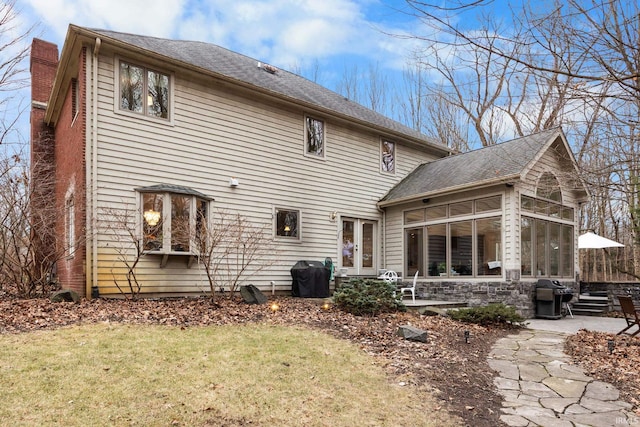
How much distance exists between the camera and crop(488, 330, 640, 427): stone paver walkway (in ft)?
12.8

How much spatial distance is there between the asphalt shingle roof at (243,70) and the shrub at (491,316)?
6446 millimetres

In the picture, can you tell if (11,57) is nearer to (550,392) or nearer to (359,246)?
(359,246)

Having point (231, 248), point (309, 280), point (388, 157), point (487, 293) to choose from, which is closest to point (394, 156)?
point (388, 157)

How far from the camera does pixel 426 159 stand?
14914mm

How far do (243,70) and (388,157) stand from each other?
5162 millimetres

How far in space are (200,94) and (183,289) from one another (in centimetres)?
437

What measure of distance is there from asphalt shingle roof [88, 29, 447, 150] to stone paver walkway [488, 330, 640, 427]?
25.9 feet

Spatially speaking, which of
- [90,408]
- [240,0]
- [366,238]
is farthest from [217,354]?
[366,238]

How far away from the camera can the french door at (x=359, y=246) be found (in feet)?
40.6

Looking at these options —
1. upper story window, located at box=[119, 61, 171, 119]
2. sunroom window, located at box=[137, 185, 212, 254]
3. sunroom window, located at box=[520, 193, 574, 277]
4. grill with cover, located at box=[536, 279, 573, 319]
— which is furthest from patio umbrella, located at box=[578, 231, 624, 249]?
upper story window, located at box=[119, 61, 171, 119]

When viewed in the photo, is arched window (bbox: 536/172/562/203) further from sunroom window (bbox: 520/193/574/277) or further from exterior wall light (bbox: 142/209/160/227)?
exterior wall light (bbox: 142/209/160/227)

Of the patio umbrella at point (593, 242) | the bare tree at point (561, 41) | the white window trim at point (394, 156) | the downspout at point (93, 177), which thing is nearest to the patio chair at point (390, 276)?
the white window trim at point (394, 156)

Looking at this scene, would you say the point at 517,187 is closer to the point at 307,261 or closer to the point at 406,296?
the point at 406,296

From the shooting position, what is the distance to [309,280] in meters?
10.4
